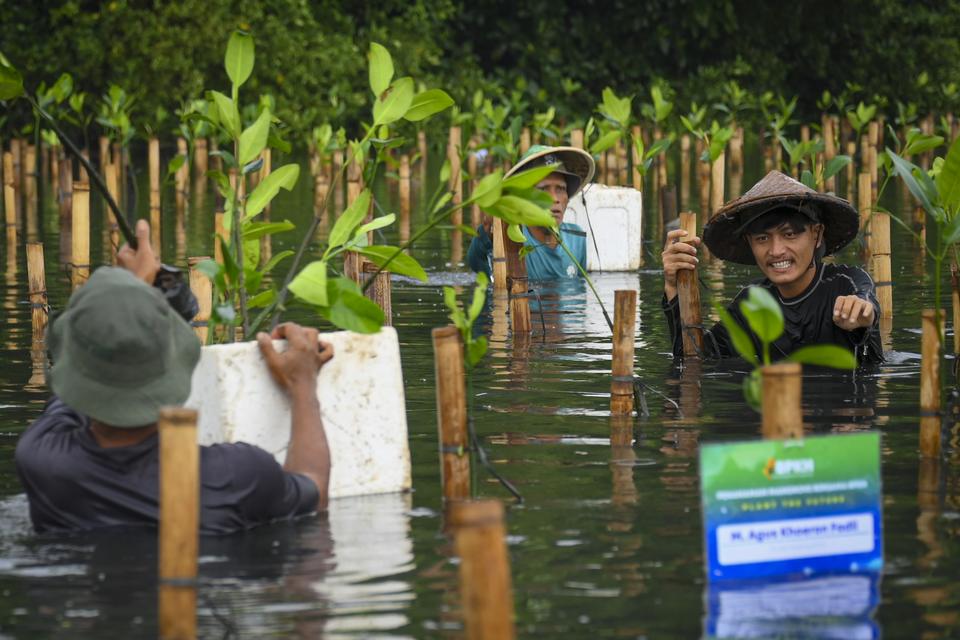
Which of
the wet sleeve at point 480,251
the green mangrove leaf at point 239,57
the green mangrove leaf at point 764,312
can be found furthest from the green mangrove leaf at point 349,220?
the wet sleeve at point 480,251

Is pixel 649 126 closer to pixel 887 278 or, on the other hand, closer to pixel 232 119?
pixel 887 278

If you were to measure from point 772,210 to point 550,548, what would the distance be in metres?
2.61

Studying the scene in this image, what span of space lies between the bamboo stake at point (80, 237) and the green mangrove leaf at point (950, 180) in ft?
14.5

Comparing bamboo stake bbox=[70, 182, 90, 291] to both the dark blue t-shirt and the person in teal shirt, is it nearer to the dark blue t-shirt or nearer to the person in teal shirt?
the person in teal shirt

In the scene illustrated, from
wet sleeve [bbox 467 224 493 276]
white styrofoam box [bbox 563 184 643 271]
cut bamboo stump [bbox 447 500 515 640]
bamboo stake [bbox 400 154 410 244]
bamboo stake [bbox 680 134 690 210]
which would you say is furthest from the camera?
bamboo stake [bbox 680 134 690 210]

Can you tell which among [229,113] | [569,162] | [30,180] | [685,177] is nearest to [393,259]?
[229,113]

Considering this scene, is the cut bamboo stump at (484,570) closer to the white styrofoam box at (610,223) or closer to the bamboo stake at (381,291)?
the bamboo stake at (381,291)

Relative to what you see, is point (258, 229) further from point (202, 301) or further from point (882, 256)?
point (882, 256)

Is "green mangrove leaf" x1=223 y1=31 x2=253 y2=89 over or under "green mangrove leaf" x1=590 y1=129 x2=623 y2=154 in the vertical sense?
under

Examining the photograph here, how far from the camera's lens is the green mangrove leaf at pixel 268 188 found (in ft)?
20.2

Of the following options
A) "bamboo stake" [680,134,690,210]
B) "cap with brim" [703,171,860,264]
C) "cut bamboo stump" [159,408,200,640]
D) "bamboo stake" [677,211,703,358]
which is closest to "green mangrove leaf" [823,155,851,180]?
"bamboo stake" [677,211,703,358]

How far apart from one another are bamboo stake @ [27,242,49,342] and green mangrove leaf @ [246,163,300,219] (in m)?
2.56

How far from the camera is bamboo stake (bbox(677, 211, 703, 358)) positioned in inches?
295

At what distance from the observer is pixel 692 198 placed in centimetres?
1891
